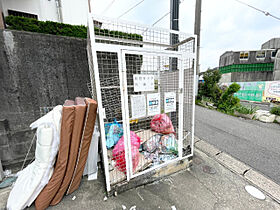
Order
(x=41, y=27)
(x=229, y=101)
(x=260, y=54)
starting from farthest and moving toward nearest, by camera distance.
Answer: (x=260, y=54), (x=229, y=101), (x=41, y=27)

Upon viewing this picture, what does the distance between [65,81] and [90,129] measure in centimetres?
153

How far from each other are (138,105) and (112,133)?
1148mm

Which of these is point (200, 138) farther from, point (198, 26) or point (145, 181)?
point (198, 26)

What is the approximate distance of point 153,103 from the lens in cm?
174

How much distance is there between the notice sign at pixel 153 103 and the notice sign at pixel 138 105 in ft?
0.28

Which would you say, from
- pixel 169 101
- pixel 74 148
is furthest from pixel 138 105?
pixel 74 148

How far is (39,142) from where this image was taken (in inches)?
55.2

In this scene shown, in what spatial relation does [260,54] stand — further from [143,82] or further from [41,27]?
[41,27]

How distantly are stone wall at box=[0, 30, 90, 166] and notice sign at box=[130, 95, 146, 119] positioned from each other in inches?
70.8

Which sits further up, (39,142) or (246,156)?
(39,142)

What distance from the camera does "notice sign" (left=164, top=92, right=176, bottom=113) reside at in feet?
6.17

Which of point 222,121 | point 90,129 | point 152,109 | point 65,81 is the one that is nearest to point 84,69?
point 65,81

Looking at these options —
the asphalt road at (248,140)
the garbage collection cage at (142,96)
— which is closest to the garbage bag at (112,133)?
the garbage collection cage at (142,96)

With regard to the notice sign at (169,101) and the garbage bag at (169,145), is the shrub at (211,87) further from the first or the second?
the notice sign at (169,101)
